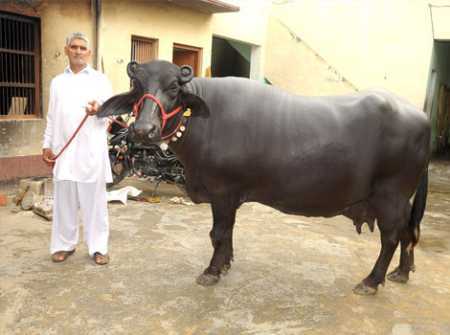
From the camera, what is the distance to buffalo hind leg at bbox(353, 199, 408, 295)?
3.07 metres

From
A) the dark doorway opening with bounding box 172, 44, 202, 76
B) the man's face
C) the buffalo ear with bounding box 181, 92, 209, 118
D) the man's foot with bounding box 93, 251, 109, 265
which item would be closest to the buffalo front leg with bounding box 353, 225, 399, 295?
the buffalo ear with bounding box 181, 92, 209, 118

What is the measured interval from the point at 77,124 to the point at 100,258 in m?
1.10

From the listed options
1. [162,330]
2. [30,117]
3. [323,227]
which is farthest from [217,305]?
[30,117]

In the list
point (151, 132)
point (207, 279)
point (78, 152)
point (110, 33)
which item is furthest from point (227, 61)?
point (151, 132)

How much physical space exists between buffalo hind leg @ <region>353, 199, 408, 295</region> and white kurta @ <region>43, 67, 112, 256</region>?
2.10 m

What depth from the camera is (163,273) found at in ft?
11.3

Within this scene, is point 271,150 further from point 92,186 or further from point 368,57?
point 368,57

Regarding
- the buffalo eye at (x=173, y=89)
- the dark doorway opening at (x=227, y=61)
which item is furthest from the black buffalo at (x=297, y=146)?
the dark doorway opening at (x=227, y=61)

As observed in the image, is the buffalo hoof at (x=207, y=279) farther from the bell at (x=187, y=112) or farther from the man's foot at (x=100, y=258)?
the bell at (x=187, y=112)

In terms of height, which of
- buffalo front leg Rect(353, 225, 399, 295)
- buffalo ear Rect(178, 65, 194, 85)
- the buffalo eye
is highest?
buffalo ear Rect(178, 65, 194, 85)

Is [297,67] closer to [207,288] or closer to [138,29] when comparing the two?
[138,29]

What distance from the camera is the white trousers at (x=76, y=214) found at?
11.5 ft

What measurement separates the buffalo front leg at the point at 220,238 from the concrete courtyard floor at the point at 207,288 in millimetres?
87

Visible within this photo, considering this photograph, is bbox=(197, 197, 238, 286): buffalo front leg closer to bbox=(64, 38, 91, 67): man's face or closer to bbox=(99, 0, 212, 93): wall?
bbox=(64, 38, 91, 67): man's face
